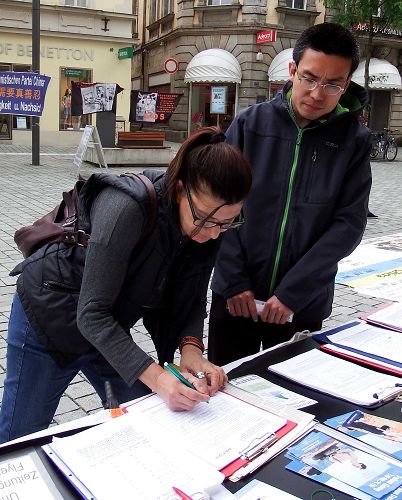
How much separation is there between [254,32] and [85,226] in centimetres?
2167

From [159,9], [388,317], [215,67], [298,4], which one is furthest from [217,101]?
[388,317]

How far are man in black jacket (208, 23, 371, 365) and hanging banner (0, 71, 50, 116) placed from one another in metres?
10.8

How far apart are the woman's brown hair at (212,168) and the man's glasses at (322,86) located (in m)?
0.64

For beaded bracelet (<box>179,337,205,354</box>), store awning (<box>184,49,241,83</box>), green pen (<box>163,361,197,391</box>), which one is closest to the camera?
green pen (<box>163,361,197,391</box>)

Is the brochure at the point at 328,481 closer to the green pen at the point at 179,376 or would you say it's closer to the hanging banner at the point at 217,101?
the green pen at the point at 179,376

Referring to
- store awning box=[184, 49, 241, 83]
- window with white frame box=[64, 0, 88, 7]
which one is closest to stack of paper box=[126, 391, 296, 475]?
window with white frame box=[64, 0, 88, 7]

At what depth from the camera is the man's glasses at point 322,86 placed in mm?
1978

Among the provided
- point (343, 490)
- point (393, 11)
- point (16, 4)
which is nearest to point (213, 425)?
point (343, 490)

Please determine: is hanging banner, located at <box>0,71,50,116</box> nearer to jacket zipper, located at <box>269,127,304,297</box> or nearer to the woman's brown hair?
jacket zipper, located at <box>269,127,304,297</box>

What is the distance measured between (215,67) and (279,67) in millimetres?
2320

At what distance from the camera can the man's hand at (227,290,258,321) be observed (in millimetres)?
2193

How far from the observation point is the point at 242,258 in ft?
7.31

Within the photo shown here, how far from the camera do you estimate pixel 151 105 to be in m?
13.9

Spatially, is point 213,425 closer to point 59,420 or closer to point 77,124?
point 59,420
